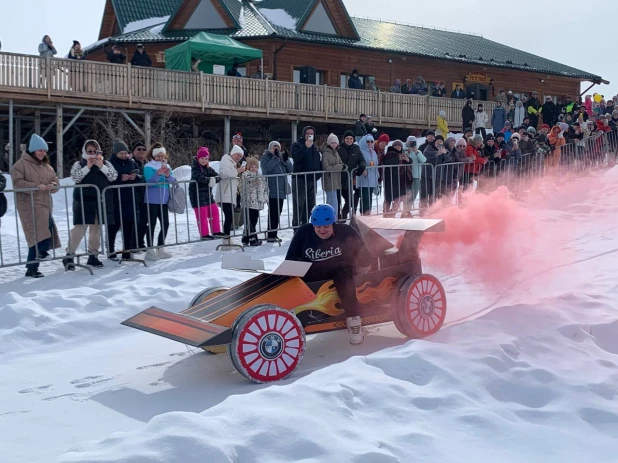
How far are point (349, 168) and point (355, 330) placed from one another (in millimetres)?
6940

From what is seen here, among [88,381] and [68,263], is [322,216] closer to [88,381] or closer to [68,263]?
[88,381]

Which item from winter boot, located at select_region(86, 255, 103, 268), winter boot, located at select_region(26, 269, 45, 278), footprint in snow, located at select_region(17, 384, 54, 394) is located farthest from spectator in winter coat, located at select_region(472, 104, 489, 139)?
footprint in snow, located at select_region(17, 384, 54, 394)

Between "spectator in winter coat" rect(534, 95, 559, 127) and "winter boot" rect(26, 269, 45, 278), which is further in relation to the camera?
"spectator in winter coat" rect(534, 95, 559, 127)

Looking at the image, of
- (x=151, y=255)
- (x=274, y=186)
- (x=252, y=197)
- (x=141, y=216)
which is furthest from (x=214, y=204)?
(x=151, y=255)

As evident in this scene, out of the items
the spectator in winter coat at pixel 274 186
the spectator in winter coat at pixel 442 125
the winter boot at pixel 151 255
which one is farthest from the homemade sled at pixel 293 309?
the spectator in winter coat at pixel 442 125

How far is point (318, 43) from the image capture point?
32094 mm

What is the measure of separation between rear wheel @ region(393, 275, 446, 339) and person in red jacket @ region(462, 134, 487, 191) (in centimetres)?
848

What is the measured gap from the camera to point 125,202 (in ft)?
35.7

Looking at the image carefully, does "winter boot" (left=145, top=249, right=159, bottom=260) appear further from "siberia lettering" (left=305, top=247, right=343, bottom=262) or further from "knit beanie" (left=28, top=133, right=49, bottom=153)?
"siberia lettering" (left=305, top=247, right=343, bottom=262)

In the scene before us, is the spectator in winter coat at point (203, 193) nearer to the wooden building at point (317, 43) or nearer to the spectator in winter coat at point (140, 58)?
the spectator in winter coat at point (140, 58)

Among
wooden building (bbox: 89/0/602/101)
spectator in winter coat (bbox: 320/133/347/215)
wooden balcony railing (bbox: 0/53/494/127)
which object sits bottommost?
spectator in winter coat (bbox: 320/133/347/215)

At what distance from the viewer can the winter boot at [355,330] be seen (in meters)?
7.08

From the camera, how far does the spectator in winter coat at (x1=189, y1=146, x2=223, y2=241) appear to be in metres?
11.9

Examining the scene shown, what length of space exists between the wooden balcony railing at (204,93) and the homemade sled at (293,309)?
15120 mm
